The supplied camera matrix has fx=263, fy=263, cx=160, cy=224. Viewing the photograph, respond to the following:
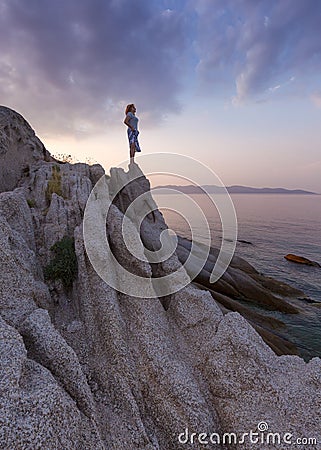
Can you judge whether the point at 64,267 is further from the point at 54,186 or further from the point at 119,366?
the point at 54,186

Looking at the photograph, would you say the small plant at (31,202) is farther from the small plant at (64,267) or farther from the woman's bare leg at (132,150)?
the woman's bare leg at (132,150)

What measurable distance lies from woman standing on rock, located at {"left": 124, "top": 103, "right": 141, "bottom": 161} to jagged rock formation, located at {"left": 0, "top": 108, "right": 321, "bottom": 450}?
916 centimetres

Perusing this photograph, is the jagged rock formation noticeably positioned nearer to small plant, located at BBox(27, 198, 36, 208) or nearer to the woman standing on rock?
small plant, located at BBox(27, 198, 36, 208)

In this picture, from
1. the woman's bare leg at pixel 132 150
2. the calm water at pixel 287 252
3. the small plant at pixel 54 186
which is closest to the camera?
the small plant at pixel 54 186

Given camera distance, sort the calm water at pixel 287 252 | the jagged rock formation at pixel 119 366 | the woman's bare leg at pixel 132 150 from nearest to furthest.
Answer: the jagged rock formation at pixel 119 366 → the woman's bare leg at pixel 132 150 → the calm water at pixel 287 252

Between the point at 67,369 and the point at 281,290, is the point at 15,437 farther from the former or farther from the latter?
the point at 281,290

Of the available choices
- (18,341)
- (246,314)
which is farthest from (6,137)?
(246,314)

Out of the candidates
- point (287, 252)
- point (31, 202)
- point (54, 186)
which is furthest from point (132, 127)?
point (287, 252)

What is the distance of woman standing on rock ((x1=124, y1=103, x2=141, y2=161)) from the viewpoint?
67.7 ft

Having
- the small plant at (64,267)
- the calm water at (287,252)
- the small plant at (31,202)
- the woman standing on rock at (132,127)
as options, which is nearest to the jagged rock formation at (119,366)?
the small plant at (64,267)

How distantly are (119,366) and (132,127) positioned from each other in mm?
17166

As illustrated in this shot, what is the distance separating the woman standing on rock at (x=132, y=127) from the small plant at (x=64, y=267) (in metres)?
11.9

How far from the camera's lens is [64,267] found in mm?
12461

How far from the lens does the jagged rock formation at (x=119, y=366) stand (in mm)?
7008
